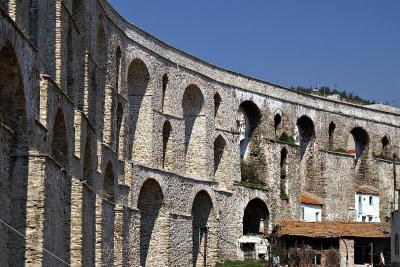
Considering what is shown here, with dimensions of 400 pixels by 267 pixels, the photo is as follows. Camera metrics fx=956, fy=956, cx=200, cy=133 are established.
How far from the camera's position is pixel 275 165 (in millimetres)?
62312

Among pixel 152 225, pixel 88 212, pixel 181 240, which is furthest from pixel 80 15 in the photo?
pixel 181 240

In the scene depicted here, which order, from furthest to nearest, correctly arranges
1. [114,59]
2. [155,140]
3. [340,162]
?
[340,162] < [155,140] < [114,59]

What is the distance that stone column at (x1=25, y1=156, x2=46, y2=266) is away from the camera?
84.1ft

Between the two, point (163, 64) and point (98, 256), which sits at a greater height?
point (163, 64)

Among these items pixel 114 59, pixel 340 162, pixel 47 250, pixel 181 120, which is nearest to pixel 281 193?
pixel 340 162

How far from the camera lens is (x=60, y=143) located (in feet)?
106

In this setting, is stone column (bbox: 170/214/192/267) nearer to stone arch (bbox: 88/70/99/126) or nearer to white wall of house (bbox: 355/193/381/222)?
stone arch (bbox: 88/70/99/126)

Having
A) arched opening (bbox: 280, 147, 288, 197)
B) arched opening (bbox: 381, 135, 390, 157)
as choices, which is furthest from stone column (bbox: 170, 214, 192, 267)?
arched opening (bbox: 381, 135, 390, 157)

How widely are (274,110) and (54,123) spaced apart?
109ft

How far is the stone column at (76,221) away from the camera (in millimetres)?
32250

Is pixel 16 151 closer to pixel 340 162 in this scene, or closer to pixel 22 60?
pixel 22 60

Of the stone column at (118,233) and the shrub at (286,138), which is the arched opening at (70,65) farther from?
the shrub at (286,138)

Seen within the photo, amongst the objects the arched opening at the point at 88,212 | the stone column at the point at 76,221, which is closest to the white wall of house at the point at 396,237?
the arched opening at the point at 88,212

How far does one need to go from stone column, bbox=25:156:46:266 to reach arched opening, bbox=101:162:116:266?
515 inches
